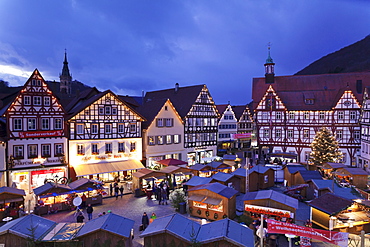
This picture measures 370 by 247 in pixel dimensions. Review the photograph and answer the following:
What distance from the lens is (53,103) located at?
993 inches

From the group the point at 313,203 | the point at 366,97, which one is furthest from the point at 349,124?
the point at 313,203

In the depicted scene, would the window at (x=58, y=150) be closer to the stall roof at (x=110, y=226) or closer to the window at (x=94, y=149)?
the window at (x=94, y=149)

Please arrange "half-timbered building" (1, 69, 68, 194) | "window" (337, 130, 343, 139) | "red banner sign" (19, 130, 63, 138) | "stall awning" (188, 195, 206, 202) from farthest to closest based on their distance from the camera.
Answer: "window" (337, 130, 343, 139)
"red banner sign" (19, 130, 63, 138)
"half-timbered building" (1, 69, 68, 194)
"stall awning" (188, 195, 206, 202)

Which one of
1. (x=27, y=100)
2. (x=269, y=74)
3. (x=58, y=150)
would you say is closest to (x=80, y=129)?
(x=58, y=150)

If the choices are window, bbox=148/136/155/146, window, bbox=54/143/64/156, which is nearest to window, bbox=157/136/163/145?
window, bbox=148/136/155/146

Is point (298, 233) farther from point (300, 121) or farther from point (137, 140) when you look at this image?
point (300, 121)

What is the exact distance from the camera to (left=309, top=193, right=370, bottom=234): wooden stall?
1415 centimetres

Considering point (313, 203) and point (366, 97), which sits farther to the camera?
point (366, 97)

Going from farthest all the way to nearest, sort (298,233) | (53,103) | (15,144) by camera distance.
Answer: (53,103) → (15,144) → (298,233)

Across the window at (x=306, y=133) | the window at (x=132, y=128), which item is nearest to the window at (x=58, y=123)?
the window at (x=132, y=128)

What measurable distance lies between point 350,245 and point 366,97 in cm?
2871

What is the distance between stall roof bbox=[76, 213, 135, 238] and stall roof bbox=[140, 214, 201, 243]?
79 centimetres

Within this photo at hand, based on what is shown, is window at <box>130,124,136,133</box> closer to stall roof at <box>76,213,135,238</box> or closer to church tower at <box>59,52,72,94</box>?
stall roof at <box>76,213,135,238</box>

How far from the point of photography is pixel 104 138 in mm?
28250
